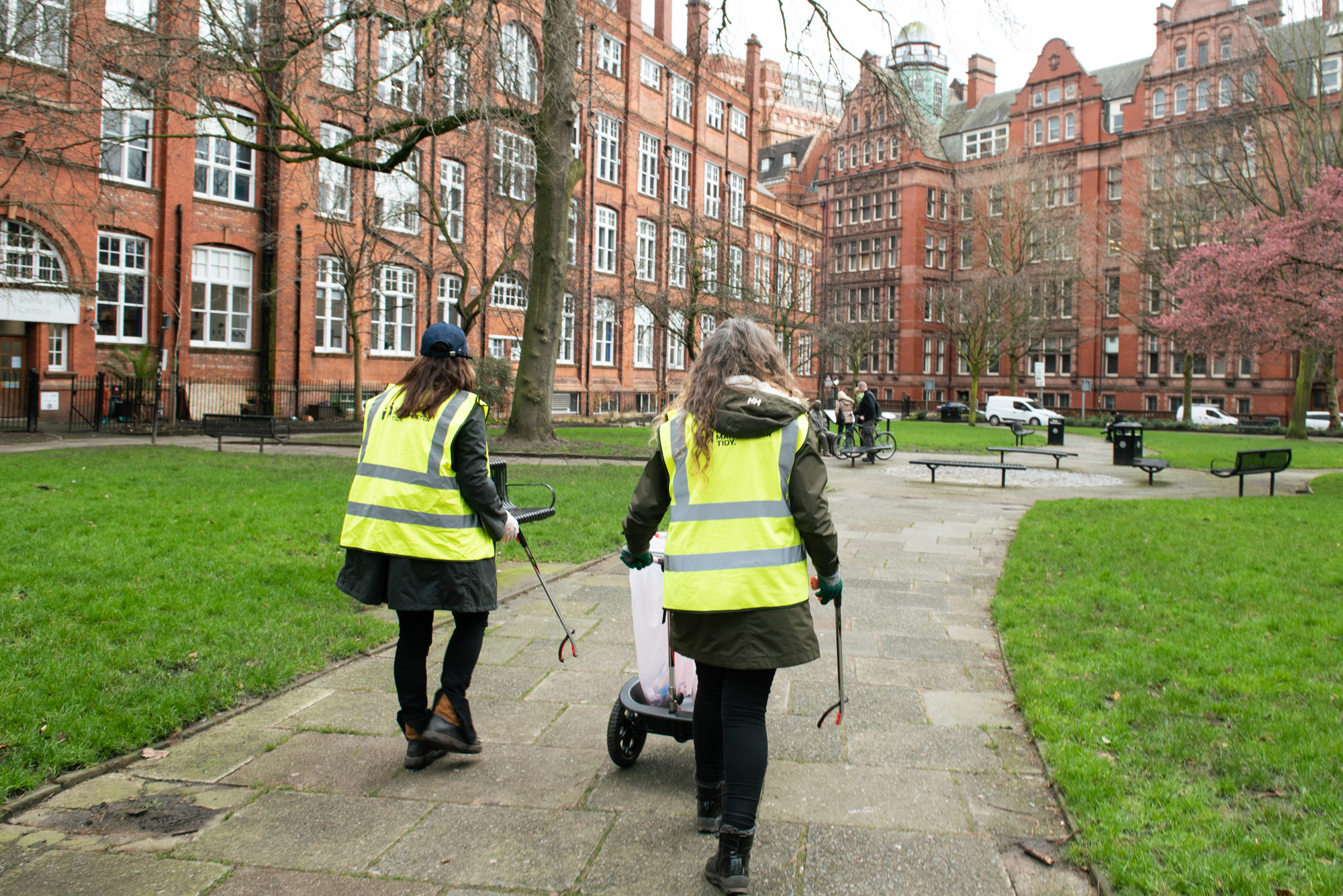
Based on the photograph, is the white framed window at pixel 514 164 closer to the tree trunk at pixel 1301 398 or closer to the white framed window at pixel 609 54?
the white framed window at pixel 609 54

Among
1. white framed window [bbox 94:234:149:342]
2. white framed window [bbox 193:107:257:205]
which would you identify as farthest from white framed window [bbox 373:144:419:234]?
white framed window [bbox 94:234:149:342]

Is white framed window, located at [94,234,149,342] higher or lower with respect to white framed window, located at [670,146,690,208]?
lower

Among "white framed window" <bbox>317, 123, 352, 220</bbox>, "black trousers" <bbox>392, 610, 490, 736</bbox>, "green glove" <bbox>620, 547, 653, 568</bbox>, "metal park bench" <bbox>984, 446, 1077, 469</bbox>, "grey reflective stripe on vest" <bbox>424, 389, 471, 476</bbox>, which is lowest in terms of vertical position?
"black trousers" <bbox>392, 610, 490, 736</bbox>

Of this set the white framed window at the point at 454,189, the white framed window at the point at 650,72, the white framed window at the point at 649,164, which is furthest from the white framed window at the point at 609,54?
the white framed window at the point at 454,189

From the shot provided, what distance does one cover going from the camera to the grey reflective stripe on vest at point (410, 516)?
12.4 feet

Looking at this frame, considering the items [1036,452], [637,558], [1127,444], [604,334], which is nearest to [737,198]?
[604,334]

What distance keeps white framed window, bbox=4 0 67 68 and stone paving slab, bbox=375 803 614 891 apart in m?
12.0

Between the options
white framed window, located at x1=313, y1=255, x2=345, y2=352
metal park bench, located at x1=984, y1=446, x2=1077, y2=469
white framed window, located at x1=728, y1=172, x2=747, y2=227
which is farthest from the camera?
white framed window, located at x1=728, y1=172, x2=747, y2=227

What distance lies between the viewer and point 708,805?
3.32 m

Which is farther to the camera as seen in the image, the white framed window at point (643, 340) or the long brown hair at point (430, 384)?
the white framed window at point (643, 340)

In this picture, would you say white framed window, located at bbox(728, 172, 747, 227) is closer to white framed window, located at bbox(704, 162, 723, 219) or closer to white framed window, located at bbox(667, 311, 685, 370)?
white framed window, located at bbox(704, 162, 723, 219)

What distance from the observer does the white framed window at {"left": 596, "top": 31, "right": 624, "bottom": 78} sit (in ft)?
128

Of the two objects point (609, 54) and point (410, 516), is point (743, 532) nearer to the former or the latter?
point (410, 516)

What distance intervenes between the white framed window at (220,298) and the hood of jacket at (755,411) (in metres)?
27.7
